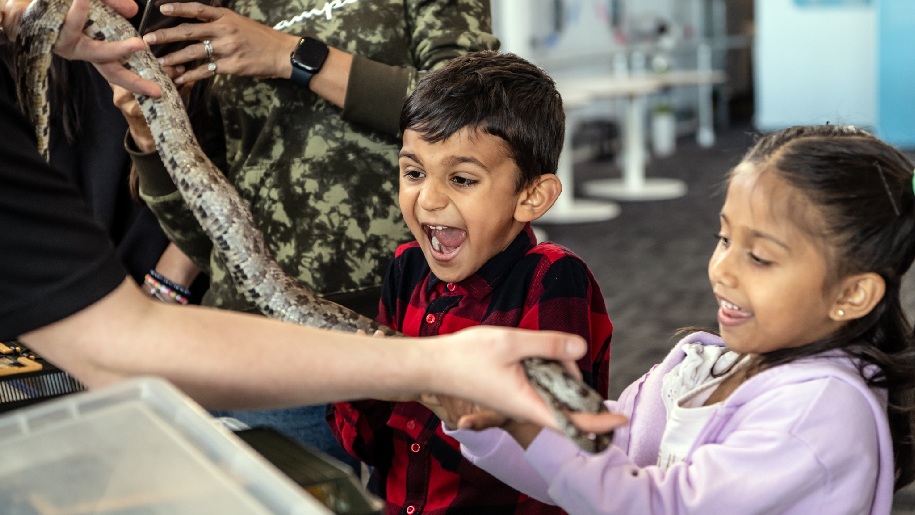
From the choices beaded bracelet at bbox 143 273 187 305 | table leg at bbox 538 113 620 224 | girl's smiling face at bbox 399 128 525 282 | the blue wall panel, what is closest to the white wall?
the blue wall panel

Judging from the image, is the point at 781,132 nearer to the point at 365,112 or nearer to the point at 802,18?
the point at 365,112

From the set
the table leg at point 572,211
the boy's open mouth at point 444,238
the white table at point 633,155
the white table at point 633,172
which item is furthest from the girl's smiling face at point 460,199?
the white table at point 633,172

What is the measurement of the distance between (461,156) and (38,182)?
721 millimetres

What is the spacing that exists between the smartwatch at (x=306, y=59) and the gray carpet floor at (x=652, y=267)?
1869 millimetres

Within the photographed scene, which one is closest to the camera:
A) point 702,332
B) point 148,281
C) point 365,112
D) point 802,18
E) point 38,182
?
point 38,182

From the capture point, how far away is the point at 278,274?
1.52 m

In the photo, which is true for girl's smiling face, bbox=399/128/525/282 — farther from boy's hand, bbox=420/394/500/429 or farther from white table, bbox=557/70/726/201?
white table, bbox=557/70/726/201

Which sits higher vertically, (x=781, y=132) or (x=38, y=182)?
(x=38, y=182)

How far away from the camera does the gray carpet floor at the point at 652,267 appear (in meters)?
4.31

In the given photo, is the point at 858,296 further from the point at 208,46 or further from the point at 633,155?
the point at 633,155

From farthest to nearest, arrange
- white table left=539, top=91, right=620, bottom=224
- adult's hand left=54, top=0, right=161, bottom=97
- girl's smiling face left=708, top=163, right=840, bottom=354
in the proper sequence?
white table left=539, top=91, right=620, bottom=224 < adult's hand left=54, top=0, right=161, bottom=97 < girl's smiling face left=708, top=163, right=840, bottom=354

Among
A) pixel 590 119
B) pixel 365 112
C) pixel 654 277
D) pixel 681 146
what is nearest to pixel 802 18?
pixel 681 146

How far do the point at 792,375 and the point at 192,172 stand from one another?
953mm

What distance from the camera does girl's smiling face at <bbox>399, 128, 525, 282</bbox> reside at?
1.49 m
